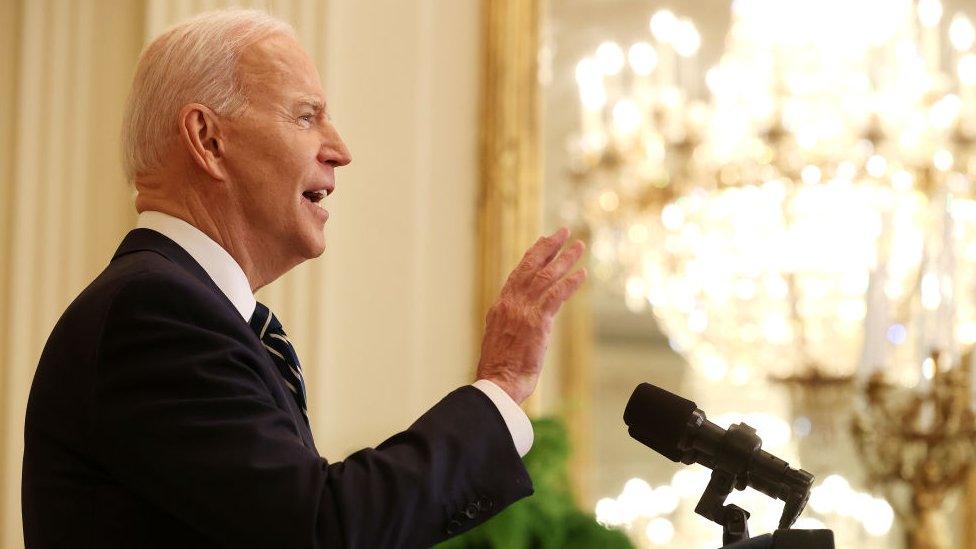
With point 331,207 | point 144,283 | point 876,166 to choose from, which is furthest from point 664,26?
point 144,283

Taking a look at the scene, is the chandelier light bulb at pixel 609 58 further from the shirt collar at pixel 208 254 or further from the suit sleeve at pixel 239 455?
the suit sleeve at pixel 239 455

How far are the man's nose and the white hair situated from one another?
105 millimetres

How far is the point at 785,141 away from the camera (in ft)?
15.4

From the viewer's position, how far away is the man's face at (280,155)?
1.40 m

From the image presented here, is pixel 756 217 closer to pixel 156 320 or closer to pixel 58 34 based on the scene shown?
pixel 58 34

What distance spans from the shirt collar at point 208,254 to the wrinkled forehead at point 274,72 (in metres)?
0.17

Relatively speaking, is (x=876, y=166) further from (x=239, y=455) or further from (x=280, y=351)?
(x=239, y=455)

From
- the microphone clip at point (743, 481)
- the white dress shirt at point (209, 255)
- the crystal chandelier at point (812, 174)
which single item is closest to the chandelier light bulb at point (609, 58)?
the crystal chandelier at point (812, 174)

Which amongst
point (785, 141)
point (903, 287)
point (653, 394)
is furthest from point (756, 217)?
point (653, 394)

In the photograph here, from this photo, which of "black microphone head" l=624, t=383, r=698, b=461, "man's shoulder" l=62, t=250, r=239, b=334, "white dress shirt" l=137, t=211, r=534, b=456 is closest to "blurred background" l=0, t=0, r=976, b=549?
"black microphone head" l=624, t=383, r=698, b=461

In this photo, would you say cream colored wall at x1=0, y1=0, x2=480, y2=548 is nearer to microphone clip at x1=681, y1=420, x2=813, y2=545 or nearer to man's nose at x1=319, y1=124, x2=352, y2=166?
man's nose at x1=319, y1=124, x2=352, y2=166

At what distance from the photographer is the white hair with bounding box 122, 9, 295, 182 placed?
55.4 inches

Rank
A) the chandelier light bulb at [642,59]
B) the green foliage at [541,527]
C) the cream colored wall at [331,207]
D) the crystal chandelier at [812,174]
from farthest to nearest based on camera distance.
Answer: the chandelier light bulb at [642,59], the crystal chandelier at [812,174], the cream colored wall at [331,207], the green foliage at [541,527]

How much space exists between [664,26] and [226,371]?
15.0ft
